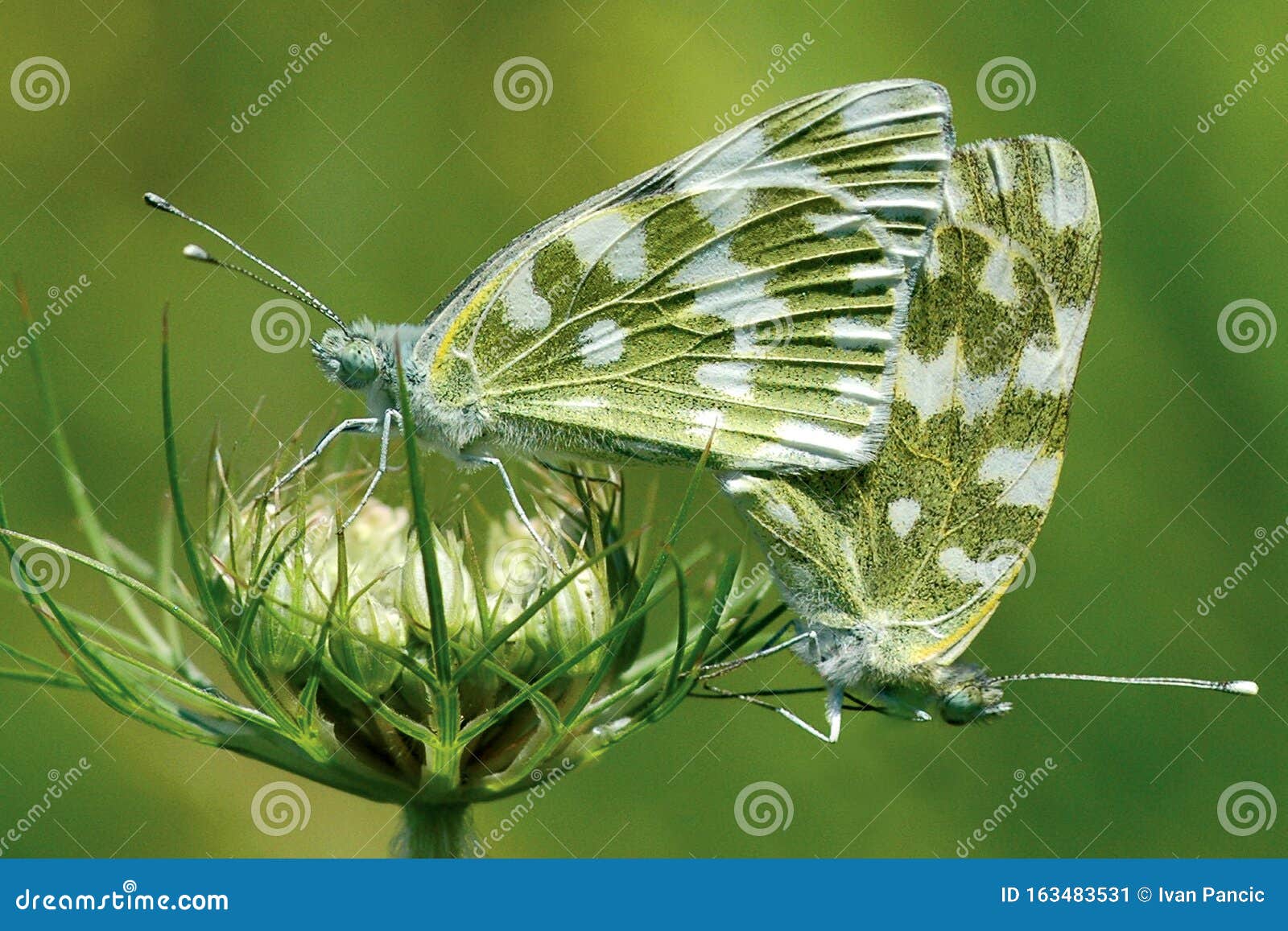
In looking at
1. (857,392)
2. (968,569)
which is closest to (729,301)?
(857,392)

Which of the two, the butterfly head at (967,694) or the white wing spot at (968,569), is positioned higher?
the white wing spot at (968,569)

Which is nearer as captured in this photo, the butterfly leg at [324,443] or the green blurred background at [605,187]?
the butterfly leg at [324,443]

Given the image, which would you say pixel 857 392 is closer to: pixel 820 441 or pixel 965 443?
pixel 820 441

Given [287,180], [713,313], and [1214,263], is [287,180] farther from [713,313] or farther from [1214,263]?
[1214,263]

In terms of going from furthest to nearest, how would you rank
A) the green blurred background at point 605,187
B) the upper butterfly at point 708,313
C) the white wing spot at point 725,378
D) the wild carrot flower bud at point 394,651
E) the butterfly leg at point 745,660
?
the green blurred background at point 605,187 < the white wing spot at point 725,378 < the upper butterfly at point 708,313 < the butterfly leg at point 745,660 < the wild carrot flower bud at point 394,651

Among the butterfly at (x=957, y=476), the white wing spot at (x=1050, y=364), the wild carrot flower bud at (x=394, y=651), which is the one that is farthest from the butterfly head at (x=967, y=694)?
the white wing spot at (x=1050, y=364)

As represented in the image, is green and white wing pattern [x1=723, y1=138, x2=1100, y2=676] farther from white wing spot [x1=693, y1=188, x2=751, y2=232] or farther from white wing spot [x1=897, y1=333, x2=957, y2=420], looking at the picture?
white wing spot [x1=693, y1=188, x2=751, y2=232]

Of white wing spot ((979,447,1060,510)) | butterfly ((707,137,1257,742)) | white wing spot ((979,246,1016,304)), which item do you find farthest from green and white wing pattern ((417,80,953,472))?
white wing spot ((979,447,1060,510))

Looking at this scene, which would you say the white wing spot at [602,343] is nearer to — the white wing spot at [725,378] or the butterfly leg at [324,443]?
the white wing spot at [725,378]
